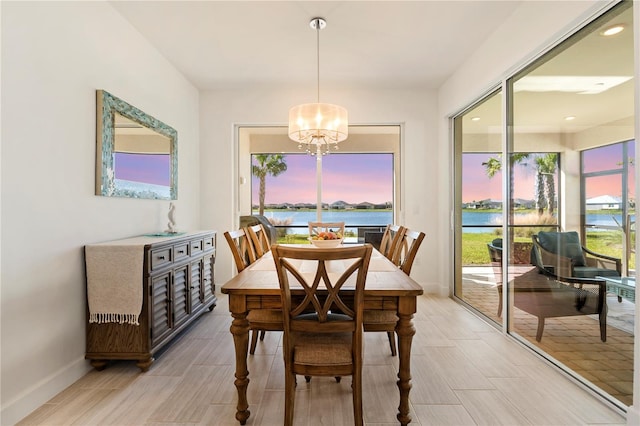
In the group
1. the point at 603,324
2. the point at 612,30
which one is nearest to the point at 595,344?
the point at 603,324

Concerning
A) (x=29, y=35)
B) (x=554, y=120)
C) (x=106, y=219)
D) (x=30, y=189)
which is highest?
(x=29, y=35)

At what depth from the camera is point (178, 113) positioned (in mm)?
3803

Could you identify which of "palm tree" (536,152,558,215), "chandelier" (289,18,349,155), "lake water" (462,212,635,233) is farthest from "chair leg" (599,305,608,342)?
"chandelier" (289,18,349,155)

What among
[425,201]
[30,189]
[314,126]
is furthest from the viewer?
[425,201]

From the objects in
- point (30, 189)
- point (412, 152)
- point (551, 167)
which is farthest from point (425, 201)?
point (30, 189)

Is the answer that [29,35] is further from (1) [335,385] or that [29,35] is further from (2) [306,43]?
(1) [335,385]

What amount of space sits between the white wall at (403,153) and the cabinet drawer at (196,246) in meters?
1.12

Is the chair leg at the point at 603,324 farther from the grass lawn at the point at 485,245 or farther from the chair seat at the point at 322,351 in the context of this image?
the chair seat at the point at 322,351

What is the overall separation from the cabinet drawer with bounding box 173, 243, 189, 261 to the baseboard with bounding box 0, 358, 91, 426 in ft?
3.07

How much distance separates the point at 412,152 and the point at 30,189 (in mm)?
3969

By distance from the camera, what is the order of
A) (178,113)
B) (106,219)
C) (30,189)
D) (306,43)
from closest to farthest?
(30,189), (106,219), (306,43), (178,113)

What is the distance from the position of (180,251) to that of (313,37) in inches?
92.3

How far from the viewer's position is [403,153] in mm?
4434

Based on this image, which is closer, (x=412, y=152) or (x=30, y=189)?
(x=30, y=189)
